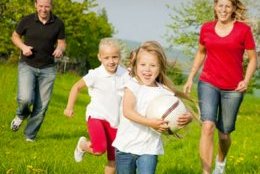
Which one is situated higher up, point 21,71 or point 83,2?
point 21,71

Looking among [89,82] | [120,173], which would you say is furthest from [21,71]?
[120,173]

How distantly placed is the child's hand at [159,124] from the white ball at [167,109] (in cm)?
6

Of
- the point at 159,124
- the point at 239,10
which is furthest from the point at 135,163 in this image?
the point at 239,10

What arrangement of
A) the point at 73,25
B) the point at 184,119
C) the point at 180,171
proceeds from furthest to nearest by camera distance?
1. the point at 73,25
2. the point at 180,171
3. the point at 184,119

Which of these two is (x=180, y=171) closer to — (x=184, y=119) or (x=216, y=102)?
(x=216, y=102)

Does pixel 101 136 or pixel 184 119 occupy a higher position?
pixel 184 119

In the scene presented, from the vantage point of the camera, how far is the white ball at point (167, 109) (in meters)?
6.14

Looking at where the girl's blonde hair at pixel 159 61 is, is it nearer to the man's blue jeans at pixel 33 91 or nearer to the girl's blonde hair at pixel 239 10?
the girl's blonde hair at pixel 239 10

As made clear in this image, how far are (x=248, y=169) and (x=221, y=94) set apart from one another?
1195 mm

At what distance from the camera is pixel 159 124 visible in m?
6.06

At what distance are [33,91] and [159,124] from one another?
19.7 feet

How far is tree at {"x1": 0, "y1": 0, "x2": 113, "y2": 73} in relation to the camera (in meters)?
35.8

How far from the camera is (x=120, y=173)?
6438mm

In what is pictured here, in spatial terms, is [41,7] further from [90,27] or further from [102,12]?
[102,12]
